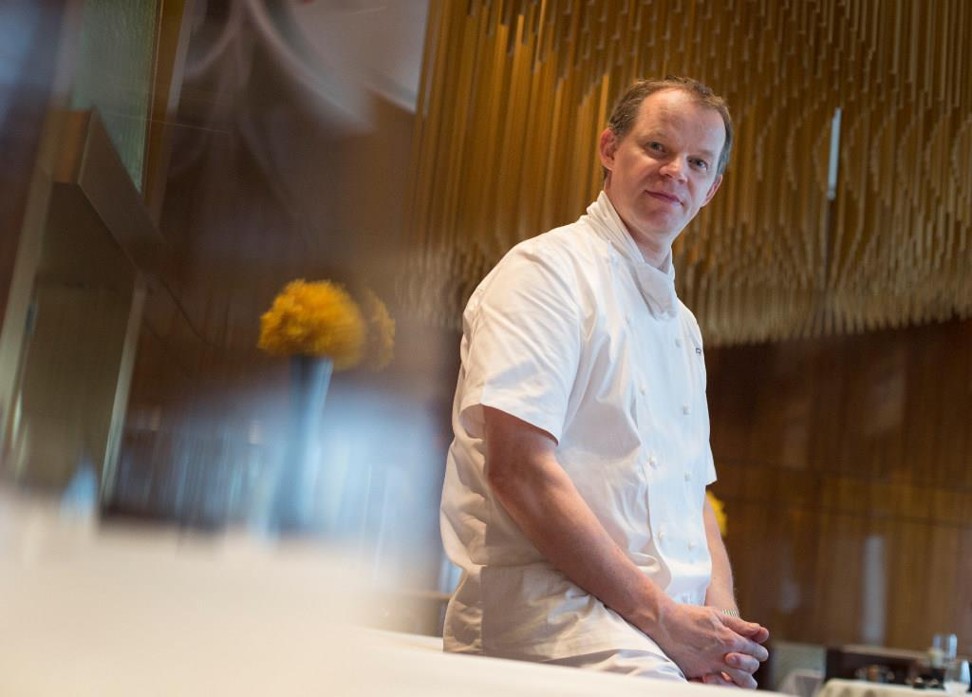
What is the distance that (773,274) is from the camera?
4.39 m

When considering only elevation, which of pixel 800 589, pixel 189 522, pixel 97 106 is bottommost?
pixel 800 589

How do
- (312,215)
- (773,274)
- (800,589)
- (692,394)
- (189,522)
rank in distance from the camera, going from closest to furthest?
(189,522)
(312,215)
(692,394)
(773,274)
(800,589)

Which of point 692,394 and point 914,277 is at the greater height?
point 914,277

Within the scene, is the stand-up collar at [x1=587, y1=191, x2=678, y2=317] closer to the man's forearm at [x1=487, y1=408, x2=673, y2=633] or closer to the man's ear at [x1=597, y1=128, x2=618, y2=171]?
the man's ear at [x1=597, y1=128, x2=618, y2=171]

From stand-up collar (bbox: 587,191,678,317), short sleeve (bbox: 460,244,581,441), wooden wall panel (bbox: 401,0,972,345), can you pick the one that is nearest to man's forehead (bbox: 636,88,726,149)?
stand-up collar (bbox: 587,191,678,317)

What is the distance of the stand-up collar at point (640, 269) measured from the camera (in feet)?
4.24

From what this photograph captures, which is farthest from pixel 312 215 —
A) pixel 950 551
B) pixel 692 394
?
pixel 950 551

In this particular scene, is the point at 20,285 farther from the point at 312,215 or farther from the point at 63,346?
the point at 312,215

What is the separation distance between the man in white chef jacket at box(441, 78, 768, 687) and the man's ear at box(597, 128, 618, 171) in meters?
0.06

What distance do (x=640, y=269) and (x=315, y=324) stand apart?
34.2 inches

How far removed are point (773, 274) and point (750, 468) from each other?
2277 mm

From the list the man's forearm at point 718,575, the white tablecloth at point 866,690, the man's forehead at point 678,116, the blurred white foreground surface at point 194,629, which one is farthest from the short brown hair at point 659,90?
the white tablecloth at point 866,690

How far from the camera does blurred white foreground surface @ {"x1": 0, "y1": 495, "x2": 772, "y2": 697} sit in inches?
5.2

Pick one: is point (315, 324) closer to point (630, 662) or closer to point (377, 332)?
point (377, 332)
